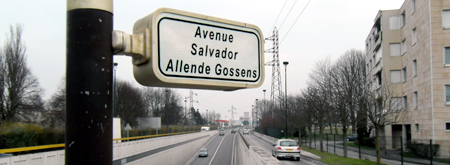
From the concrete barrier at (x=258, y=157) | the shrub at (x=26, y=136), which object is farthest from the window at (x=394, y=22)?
the shrub at (x=26, y=136)

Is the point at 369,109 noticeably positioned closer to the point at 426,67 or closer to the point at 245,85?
the point at 426,67

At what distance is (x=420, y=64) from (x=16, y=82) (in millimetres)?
39784

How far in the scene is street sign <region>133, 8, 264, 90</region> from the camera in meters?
2.01

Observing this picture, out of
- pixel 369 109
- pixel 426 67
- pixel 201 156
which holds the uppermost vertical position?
pixel 426 67

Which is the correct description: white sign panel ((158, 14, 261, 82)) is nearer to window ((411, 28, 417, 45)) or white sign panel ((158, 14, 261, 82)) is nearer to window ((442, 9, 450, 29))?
window ((442, 9, 450, 29))

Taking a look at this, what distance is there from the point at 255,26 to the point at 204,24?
1.26ft

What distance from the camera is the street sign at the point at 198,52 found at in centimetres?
201

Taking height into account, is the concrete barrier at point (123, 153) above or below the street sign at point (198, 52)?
below

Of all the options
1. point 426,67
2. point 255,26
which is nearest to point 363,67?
point 426,67

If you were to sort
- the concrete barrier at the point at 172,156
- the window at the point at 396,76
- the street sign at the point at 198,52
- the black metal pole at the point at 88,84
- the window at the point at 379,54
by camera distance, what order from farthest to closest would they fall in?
the window at the point at 379,54 < the window at the point at 396,76 < the concrete barrier at the point at 172,156 < the street sign at the point at 198,52 < the black metal pole at the point at 88,84

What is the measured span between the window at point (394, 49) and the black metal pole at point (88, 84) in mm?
42872

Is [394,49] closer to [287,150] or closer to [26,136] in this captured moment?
[287,150]

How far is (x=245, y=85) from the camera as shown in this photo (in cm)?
238

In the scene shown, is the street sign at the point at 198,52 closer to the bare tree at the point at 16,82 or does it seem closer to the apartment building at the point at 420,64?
the apartment building at the point at 420,64
